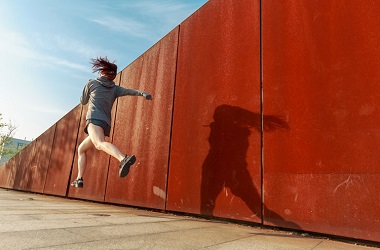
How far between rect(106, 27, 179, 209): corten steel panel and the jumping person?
2.57ft

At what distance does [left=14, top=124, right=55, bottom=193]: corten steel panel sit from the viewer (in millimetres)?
9328

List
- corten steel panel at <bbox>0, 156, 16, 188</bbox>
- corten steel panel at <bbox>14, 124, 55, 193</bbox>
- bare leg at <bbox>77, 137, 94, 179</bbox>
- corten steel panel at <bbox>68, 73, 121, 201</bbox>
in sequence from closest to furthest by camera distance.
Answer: bare leg at <bbox>77, 137, 94, 179</bbox> < corten steel panel at <bbox>68, 73, 121, 201</bbox> < corten steel panel at <bbox>14, 124, 55, 193</bbox> < corten steel panel at <bbox>0, 156, 16, 188</bbox>

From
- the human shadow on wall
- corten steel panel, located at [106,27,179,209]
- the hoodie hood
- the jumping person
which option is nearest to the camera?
the human shadow on wall

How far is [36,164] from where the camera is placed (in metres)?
10.2

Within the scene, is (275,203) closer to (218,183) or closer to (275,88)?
(218,183)

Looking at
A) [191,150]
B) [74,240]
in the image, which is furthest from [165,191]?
[74,240]

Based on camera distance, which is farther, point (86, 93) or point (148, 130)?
point (148, 130)

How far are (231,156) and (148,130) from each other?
194 cm

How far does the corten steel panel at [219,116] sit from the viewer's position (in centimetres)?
299

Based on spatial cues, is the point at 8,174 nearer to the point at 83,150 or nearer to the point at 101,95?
the point at 83,150

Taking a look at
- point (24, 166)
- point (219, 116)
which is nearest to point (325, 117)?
point (219, 116)

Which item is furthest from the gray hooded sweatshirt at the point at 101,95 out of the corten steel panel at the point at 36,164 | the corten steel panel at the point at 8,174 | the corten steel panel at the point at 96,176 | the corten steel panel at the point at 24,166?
the corten steel panel at the point at 8,174

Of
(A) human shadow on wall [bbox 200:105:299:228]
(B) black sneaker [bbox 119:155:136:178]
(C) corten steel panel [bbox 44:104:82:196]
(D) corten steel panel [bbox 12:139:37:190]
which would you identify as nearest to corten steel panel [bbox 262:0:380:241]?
(A) human shadow on wall [bbox 200:105:299:228]

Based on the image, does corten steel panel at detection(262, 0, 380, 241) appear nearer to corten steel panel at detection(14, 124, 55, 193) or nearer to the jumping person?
the jumping person
